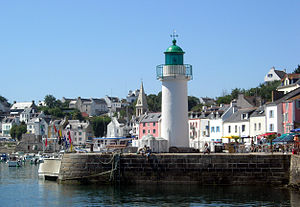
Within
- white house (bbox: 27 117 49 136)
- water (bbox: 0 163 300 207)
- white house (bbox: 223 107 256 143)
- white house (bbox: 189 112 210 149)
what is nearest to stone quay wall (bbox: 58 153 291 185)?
water (bbox: 0 163 300 207)

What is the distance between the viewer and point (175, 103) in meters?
43.0

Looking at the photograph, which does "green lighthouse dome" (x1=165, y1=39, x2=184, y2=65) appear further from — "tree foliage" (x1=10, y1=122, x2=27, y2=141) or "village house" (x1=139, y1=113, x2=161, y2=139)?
"tree foliage" (x1=10, y1=122, x2=27, y2=141)

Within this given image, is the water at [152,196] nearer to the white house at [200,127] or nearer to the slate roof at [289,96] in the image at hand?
the slate roof at [289,96]

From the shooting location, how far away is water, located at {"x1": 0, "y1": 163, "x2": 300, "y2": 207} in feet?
108

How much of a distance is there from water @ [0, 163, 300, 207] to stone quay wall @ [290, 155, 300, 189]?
2.48ft

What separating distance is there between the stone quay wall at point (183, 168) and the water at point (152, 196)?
724mm

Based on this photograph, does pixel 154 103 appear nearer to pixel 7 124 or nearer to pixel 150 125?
pixel 7 124

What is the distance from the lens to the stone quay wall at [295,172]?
3578 centimetres

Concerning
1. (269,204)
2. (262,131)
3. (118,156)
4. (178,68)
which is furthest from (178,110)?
(262,131)

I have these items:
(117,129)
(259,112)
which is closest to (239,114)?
(259,112)

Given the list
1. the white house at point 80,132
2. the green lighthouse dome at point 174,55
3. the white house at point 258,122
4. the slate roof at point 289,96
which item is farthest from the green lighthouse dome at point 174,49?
the white house at point 80,132

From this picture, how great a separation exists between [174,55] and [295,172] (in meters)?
13.7

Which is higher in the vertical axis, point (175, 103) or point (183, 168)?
point (175, 103)

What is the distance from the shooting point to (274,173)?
37.6 metres
